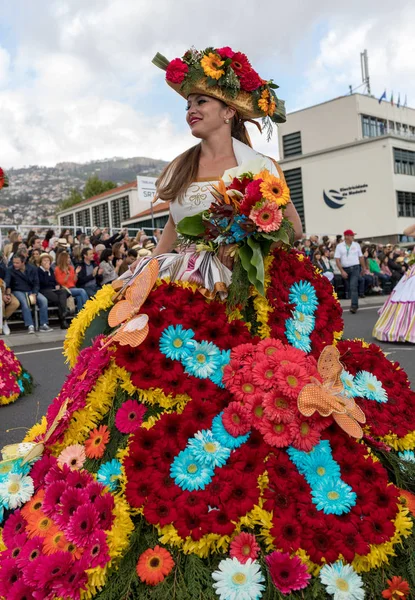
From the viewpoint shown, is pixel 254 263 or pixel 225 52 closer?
pixel 254 263

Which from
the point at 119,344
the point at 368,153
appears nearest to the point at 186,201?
the point at 119,344

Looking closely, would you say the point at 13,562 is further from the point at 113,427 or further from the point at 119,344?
the point at 119,344

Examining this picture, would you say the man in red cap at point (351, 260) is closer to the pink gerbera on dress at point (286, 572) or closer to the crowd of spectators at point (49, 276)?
the crowd of spectators at point (49, 276)

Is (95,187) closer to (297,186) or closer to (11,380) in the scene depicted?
(297,186)

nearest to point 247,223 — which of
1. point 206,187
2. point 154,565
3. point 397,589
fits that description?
point 206,187

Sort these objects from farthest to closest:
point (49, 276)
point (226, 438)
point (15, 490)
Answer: point (49, 276) → point (15, 490) → point (226, 438)

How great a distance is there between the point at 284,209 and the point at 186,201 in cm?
60

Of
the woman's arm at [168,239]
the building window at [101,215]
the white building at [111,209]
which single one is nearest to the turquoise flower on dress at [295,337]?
the woman's arm at [168,239]

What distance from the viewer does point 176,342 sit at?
93.4 inches

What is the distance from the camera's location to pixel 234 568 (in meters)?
1.90

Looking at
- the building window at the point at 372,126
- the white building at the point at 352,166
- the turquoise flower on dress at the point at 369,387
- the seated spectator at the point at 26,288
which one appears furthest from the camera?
the building window at the point at 372,126

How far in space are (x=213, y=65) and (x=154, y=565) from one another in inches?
89.7

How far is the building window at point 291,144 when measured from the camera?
4588cm

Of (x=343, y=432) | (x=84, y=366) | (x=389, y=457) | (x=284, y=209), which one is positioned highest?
(x=284, y=209)
